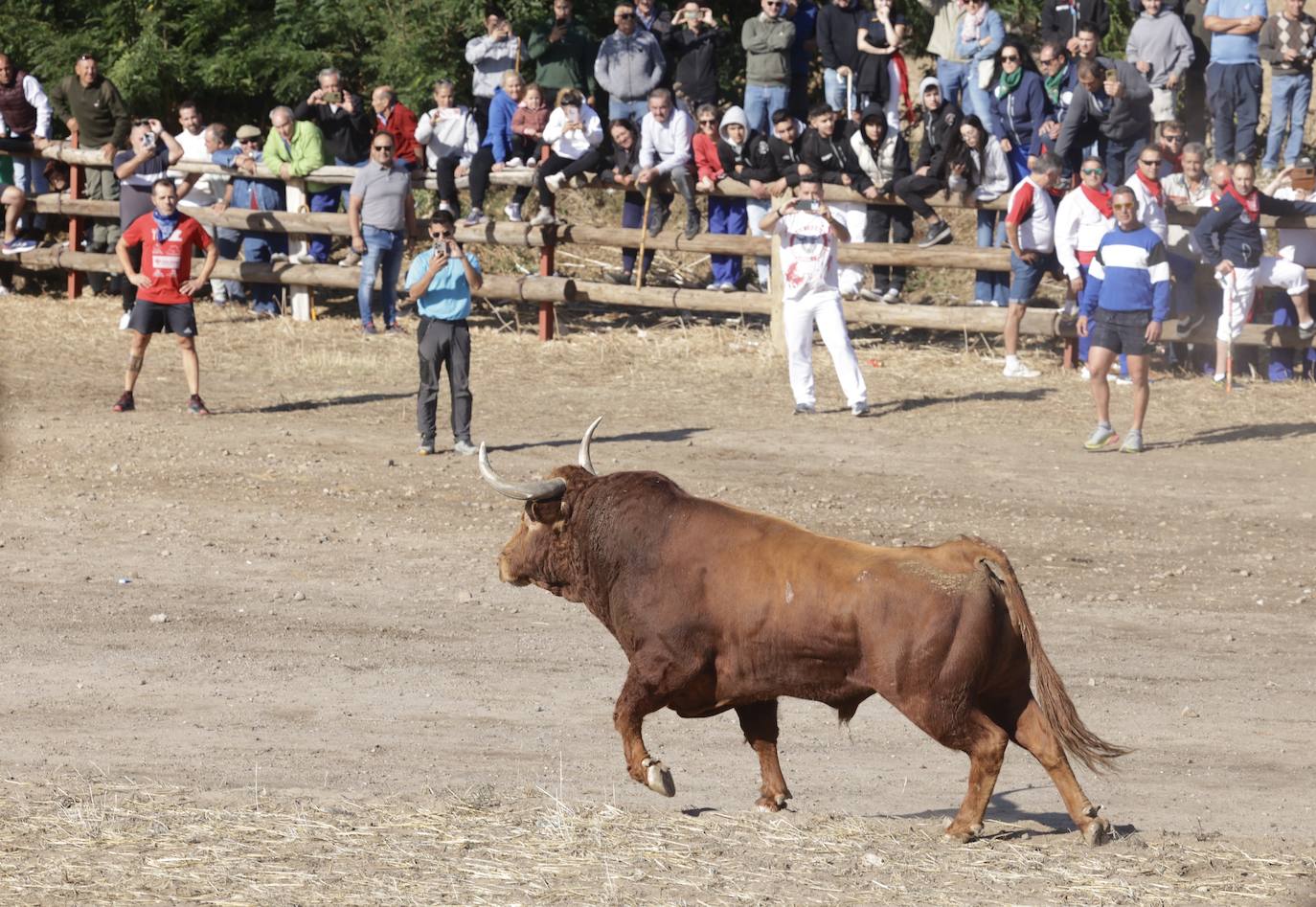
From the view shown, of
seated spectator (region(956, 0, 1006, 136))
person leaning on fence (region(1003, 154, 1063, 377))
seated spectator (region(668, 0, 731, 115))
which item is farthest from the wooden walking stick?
person leaning on fence (region(1003, 154, 1063, 377))

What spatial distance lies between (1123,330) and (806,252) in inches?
116

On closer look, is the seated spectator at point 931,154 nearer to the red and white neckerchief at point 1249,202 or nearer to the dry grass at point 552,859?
the red and white neckerchief at point 1249,202

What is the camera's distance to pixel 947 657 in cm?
644

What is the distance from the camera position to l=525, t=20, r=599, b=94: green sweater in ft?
64.3

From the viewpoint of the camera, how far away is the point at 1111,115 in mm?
17188

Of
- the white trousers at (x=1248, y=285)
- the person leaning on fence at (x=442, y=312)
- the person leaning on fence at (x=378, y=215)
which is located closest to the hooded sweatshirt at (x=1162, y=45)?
the white trousers at (x=1248, y=285)

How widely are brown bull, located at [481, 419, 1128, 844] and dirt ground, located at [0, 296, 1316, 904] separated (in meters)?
0.38

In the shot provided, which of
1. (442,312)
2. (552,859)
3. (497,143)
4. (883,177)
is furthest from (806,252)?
(552,859)

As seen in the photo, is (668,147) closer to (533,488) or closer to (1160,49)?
(1160,49)

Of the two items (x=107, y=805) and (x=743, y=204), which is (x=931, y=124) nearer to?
(x=743, y=204)

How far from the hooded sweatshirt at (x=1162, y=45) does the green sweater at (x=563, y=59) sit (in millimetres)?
5785

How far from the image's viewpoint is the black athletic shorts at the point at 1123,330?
14.2m

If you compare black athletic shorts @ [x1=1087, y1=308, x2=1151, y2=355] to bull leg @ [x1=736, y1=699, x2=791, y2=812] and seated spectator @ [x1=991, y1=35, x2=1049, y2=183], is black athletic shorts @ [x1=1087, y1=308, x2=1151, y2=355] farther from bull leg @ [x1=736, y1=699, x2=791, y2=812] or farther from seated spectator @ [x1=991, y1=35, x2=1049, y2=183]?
bull leg @ [x1=736, y1=699, x2=791, y2=812]

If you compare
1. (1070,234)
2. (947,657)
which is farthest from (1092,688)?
(1070,234)
